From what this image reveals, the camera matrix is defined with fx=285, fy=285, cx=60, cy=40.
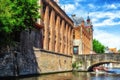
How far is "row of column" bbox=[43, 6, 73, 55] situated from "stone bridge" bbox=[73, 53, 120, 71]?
4403 mm

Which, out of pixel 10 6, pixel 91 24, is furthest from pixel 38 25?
pixel 91 24

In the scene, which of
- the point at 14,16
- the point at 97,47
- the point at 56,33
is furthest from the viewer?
the point at 97,47

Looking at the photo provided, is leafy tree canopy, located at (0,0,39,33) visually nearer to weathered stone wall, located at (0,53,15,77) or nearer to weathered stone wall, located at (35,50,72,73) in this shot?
weathered stone wall, located at (0,53,15,77)

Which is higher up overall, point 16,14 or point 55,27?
point 55,27

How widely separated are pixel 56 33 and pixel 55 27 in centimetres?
119

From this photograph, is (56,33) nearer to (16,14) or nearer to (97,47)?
(16,14)

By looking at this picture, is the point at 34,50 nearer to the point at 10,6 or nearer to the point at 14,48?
the point at 14,48

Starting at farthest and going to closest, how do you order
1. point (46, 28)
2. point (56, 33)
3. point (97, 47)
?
1. point (97, 47)
2. point (56, 33)
3. point (46, 28)

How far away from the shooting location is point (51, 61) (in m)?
43.4

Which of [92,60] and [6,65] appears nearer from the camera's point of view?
[6,65]

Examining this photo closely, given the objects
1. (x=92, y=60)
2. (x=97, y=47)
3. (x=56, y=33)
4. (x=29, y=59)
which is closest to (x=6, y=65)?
(x=29, y=59)

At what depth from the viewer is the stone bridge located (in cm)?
5631

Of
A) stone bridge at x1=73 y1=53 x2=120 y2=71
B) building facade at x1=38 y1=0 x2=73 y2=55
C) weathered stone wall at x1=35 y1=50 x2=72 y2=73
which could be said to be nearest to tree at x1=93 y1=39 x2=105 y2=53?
building facade at x1=38 y1=0 x2=73 y2=55

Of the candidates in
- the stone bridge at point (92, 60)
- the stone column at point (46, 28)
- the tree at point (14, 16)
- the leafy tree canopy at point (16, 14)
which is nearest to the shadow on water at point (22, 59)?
the tree at point (14, 16)
